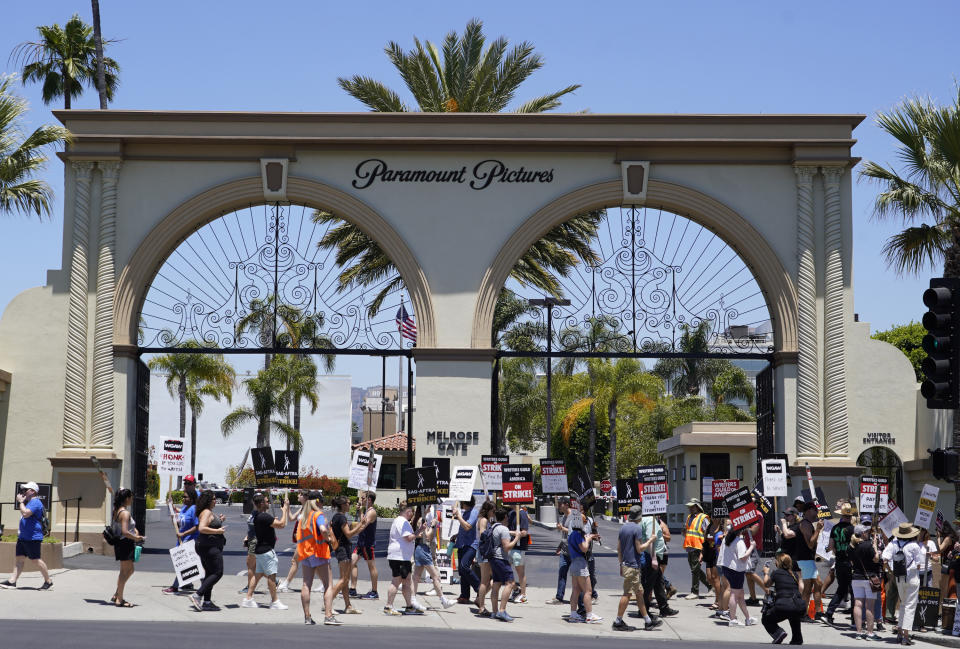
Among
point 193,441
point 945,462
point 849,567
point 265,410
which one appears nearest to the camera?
point 945,462

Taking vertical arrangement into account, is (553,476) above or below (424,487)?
above

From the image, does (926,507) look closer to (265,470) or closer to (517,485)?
(517,485)

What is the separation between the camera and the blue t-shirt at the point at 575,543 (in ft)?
57.0

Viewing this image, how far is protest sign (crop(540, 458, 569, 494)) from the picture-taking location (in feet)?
67.9

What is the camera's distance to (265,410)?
64438 mm

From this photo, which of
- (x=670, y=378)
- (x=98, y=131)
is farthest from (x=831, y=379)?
(x=670, y=378)

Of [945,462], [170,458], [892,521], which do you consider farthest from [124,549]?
[892,521]

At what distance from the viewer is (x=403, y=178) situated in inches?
966

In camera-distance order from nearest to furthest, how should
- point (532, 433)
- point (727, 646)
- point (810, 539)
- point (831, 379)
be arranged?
1. point (727, 646)
2. point (810, 539)
3. point (831, 379)
4. point (532, 433)

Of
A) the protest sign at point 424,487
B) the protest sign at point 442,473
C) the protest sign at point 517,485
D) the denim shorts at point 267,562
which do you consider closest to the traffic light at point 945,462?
the protest sign at point 424,487

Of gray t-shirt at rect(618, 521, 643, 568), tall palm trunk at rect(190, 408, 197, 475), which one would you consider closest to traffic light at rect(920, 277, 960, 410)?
gray t-shirt at rect(618, 521, 643, 568)

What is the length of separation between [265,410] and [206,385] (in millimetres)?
3577

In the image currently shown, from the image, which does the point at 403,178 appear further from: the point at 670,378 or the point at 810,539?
the point at 670,378

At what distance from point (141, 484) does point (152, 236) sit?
5006 millimetres
